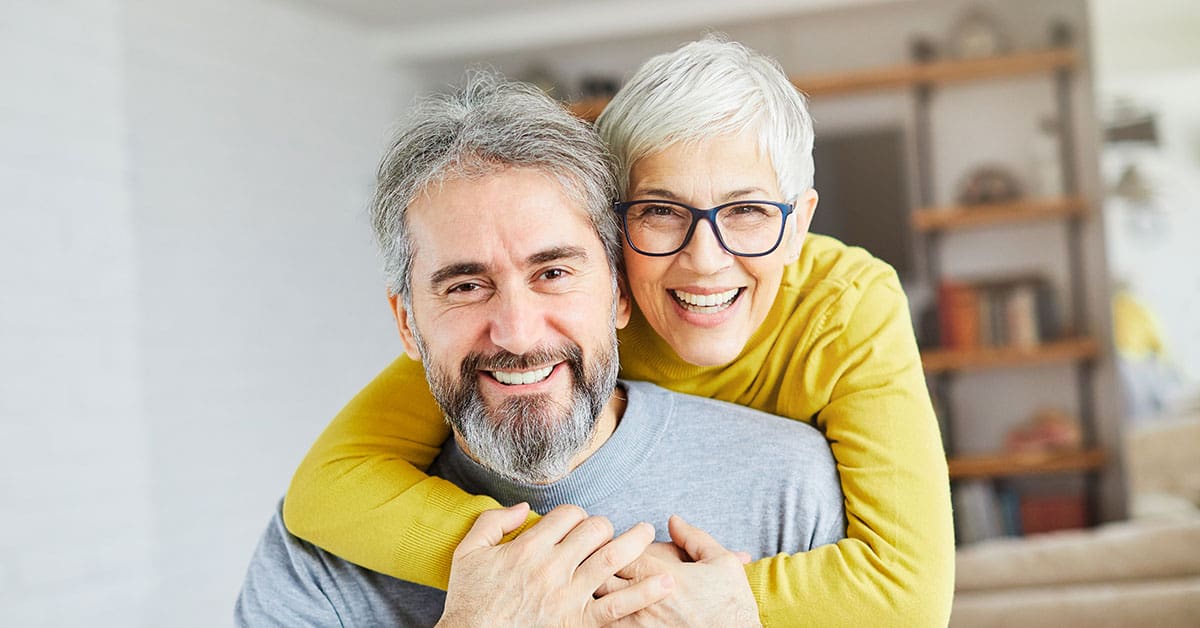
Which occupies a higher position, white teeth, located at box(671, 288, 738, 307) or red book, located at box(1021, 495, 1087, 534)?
white teeth, located at box(671, 288, 738, 307)

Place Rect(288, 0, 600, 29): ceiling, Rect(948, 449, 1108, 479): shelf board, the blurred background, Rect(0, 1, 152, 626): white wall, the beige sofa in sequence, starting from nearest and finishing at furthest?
1. the beige sofa
2. Rect(0, 1, 152, 626): white wall
3. the blurred background
4. Rect(948, 449, 1108, 479): shelf board
5. Rect(288, 0, 600, 29): ceiling

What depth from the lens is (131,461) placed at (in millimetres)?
4570

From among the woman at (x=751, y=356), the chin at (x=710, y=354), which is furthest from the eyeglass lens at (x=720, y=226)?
the chin at (x=710, y=354)

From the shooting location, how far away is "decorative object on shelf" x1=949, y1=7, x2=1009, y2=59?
5.90 metres

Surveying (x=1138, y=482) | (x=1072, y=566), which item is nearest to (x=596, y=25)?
(x=1138, y=482)

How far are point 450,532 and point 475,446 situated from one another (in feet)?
0.38

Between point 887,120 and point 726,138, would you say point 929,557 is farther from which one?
point 887,120

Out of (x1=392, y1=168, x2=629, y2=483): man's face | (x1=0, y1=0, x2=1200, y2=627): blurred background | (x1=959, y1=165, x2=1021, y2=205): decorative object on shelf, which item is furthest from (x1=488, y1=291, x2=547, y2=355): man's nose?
(x1=959, y1=165, x2=1021, y2=205): decorative object on shelf

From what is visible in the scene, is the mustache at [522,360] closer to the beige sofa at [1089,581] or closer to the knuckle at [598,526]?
the knuckle at [598,526]

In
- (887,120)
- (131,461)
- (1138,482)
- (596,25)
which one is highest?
(596,25)

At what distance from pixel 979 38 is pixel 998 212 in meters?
0.92

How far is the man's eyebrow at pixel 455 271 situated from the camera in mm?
1415

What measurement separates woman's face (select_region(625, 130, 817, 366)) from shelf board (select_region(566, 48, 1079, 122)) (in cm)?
428

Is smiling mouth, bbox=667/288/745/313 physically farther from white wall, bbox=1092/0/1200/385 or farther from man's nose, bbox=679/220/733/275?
white wall, bbox=1092/0/1200/385
